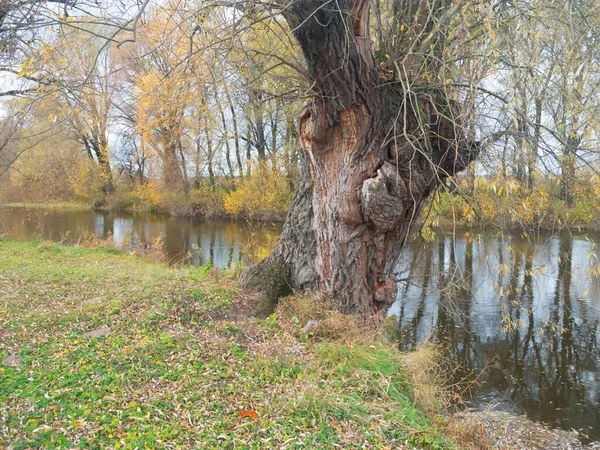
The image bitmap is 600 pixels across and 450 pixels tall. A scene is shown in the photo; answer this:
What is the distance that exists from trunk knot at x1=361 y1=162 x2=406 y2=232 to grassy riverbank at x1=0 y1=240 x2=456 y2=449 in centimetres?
125

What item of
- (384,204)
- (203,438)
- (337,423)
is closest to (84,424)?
(203,438)

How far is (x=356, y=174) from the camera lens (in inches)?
208

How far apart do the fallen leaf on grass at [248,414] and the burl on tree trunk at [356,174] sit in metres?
2.29

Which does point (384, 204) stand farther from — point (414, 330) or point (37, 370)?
point (414, 330)

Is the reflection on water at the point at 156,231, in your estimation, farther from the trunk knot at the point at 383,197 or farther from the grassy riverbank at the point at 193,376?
the trunk knot at the point at 383,197

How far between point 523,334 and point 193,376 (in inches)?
270

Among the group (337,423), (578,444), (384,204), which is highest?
(384,204)

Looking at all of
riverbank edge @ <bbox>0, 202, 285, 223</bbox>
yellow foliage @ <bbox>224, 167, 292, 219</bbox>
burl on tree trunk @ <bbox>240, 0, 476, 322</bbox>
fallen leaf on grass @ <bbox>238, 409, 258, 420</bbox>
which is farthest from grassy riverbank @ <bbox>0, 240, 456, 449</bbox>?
riverbank edge @ <bbox>0, 202, 285, 223</bbox>

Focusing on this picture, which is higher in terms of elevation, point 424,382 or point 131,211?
point 131,211

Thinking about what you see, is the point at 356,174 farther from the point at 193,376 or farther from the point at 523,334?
the point at 523,334

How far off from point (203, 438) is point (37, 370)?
1.68 meters

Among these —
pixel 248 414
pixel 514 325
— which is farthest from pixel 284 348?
pixel 514 325

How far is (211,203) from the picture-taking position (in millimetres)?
24344

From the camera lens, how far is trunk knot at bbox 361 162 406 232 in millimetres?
5057
